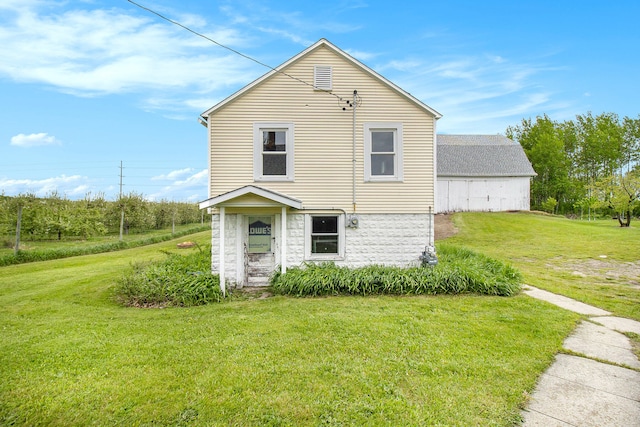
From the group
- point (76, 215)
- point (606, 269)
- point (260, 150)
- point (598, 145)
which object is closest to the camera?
point (260, 150)

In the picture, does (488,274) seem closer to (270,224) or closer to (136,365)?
Result: (270,224)

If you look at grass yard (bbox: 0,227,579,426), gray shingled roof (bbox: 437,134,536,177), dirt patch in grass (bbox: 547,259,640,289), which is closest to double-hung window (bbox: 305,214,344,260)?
grass yard (bbox: 0,227,579,426)

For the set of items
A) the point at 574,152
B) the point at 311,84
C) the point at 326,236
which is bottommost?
the point at 326,236

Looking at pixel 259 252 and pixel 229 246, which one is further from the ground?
pixel 229 246

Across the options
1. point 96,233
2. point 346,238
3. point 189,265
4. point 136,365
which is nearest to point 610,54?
point 346,238

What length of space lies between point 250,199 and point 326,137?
291cm

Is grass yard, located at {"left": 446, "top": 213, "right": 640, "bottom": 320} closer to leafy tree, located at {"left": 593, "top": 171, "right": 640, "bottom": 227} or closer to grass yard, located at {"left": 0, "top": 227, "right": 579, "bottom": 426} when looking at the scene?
grass yard, located at {"left": 0, "top": 227, "right": 579, "bottom": 426}

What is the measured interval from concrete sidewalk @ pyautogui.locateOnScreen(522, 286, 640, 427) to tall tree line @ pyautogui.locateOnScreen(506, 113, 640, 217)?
113 feet

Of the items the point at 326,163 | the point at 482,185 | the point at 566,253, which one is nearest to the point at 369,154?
the point at 326,163

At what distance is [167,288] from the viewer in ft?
26.2

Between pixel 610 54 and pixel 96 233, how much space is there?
98.4ft

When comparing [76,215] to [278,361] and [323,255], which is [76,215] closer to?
[323,255]

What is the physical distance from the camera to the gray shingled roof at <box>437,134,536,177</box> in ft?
84.0

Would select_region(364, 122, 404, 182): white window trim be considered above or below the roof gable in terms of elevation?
below
